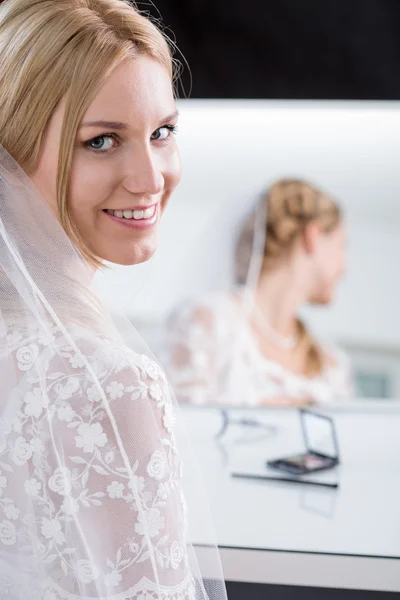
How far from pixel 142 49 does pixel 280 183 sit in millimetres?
1850

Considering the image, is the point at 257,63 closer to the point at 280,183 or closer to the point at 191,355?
the point at 280,183

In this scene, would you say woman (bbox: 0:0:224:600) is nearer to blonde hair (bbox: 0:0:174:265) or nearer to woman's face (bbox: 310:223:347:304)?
blonde hair (bbox: 0:0:174:265)

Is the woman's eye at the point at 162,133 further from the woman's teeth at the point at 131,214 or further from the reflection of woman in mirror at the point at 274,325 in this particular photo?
the reflection of woman in mirror at the point at 274,325

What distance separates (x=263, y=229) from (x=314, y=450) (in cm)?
134

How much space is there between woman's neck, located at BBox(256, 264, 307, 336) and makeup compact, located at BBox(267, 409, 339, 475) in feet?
3.96

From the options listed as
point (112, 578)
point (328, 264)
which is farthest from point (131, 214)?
point (328, 264)

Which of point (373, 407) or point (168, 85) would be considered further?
point (373, 407)

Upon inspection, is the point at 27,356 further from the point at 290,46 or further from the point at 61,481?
the point at 290,46

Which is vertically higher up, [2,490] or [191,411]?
[2,490]

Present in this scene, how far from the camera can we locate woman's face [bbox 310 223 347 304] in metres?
2.99

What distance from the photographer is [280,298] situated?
2.84 m

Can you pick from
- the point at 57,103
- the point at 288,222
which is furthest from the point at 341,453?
the point at 288,222

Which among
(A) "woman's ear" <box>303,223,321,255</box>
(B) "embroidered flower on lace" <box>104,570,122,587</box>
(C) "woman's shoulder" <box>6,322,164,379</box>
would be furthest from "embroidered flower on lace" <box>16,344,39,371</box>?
(A) "woman's ear" <box>303,223,321,255</box>

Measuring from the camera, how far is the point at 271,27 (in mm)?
2098
